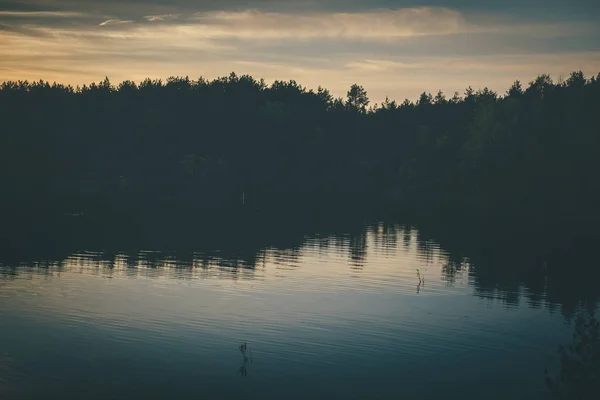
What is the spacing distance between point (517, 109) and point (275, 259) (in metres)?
108

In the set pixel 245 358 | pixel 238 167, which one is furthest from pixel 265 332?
pixel 238 167

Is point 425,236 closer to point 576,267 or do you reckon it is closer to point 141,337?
point 576,267

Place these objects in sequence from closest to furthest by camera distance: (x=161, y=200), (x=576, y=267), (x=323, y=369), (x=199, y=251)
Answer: (x=323, y=369) → (x=576, y=267) → (x=199, y=251) → (x=161, y=200)

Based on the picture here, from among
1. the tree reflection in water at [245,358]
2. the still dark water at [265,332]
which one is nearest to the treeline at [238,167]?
the still dark water at [265,332]

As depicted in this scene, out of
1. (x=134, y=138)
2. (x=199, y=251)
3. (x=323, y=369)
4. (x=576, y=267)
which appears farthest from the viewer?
(x=134, y=138)

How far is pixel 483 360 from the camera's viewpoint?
33906mm

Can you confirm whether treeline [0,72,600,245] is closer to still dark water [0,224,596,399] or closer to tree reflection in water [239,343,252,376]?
still dark water [0,224,596,399]

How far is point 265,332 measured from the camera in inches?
1471

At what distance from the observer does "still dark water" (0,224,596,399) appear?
29.3 metres

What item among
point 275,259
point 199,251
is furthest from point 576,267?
point 199,251

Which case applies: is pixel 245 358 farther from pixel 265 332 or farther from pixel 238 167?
pixel 238 167

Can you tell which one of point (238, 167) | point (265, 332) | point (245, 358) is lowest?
point (265, 332)

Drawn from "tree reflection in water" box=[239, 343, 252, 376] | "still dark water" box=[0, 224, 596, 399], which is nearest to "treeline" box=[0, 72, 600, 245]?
"still dark water" box=[0, 224, 596, 399]

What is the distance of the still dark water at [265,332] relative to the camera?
29281 millimetres
